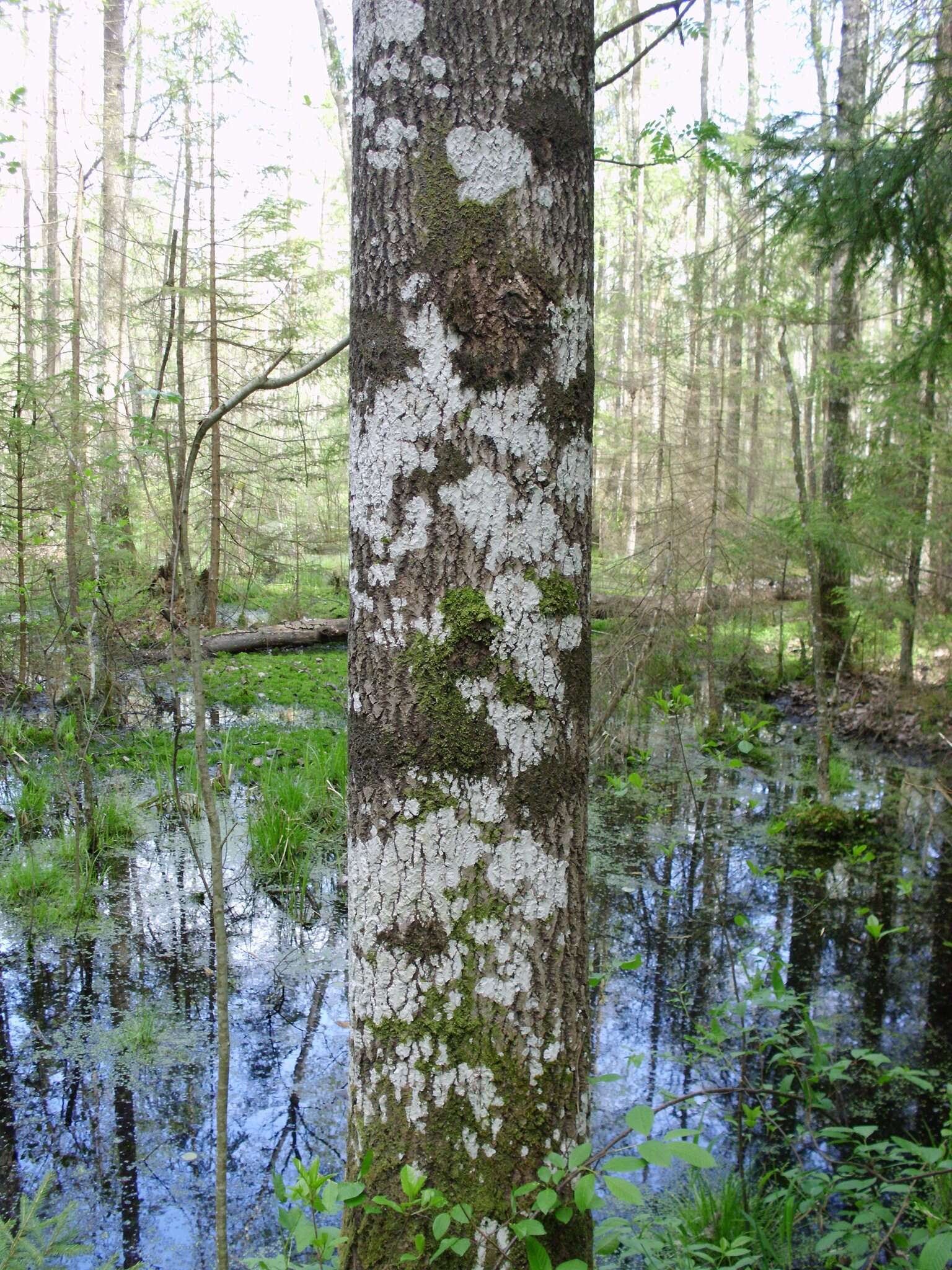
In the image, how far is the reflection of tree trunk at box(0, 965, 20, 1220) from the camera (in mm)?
2652

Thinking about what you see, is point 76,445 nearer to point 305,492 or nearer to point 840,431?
point 840,431

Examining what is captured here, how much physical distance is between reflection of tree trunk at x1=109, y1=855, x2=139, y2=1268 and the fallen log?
6.01 m

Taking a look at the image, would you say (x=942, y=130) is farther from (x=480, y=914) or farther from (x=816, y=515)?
(x=480, y=914)

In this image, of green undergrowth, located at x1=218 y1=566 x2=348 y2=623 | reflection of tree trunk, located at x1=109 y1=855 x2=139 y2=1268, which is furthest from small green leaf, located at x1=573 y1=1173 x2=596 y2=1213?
green undergrowth, located at x1=218 y1=566 x2=348 y2=623

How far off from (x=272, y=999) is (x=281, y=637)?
330 inches

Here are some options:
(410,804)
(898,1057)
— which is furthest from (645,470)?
(410,804)

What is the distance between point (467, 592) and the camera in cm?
141

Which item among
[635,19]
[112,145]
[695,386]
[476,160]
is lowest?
[476,160]

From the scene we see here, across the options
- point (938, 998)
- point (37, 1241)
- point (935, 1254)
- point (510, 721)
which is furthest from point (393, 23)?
point (938, 998)

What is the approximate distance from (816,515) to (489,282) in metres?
7.04

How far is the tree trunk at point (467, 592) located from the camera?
1406mm

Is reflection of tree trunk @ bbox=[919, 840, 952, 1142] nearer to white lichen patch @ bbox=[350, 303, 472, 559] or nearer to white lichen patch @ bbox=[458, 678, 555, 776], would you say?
white lichen patch @ bbox=[458, 678, 555, 776]

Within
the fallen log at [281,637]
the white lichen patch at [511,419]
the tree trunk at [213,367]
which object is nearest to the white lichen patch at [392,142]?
the white lichen patch at [511,419]

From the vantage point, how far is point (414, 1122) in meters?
1.42
